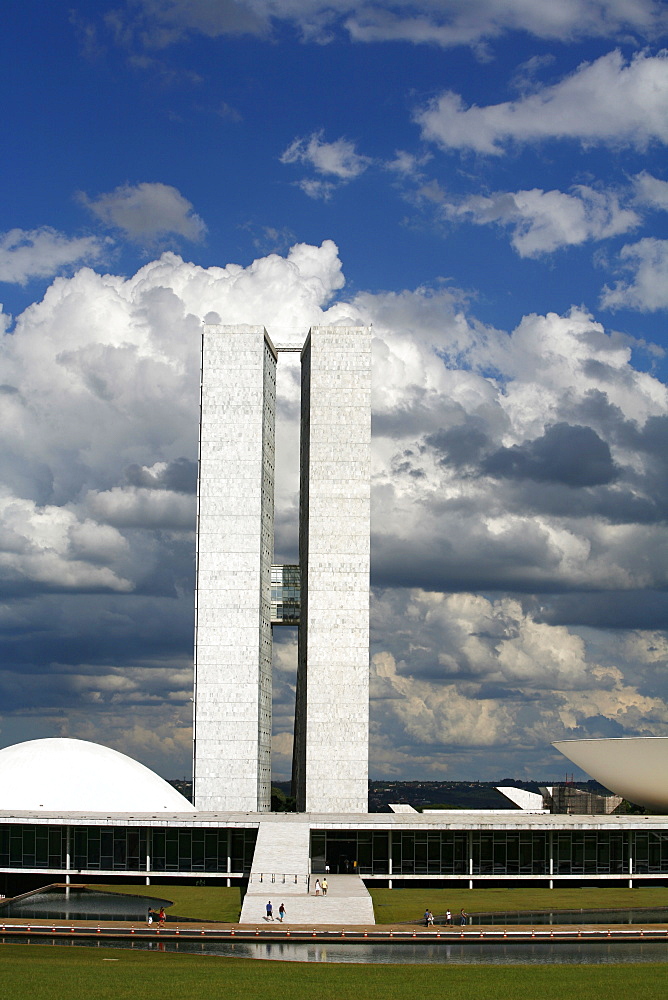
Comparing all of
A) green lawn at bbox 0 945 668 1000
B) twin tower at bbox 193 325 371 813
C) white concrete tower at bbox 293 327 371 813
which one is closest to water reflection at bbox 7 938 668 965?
green lawn at bbox 0 945 668 1000

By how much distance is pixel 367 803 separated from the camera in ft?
249

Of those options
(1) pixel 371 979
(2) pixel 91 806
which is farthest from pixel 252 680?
(1) pixel 371 979

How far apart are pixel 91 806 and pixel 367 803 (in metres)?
20.3

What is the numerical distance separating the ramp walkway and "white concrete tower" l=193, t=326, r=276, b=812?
17.2 m

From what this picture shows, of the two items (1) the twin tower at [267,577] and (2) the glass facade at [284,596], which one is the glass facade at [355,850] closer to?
(1) the twin tower at [267,577]

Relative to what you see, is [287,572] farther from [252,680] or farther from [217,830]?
[217,830]

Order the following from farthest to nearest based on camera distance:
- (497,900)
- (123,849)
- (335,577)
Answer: (335,577) → (123,849) → (497,900)

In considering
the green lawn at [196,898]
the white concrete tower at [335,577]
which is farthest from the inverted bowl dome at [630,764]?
the green lawn at [196,898]

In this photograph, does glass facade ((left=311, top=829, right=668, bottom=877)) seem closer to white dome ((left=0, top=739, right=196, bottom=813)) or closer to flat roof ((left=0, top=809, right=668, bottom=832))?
flat roof ((left=0, top=809, right=668, bottom=832))

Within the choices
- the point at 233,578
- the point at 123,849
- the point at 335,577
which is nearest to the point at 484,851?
the point at 123,849

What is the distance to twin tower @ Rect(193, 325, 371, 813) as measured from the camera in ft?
250

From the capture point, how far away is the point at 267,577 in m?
81.3

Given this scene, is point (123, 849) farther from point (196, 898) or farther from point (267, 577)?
point (267, 577)

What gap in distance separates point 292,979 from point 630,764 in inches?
1450
